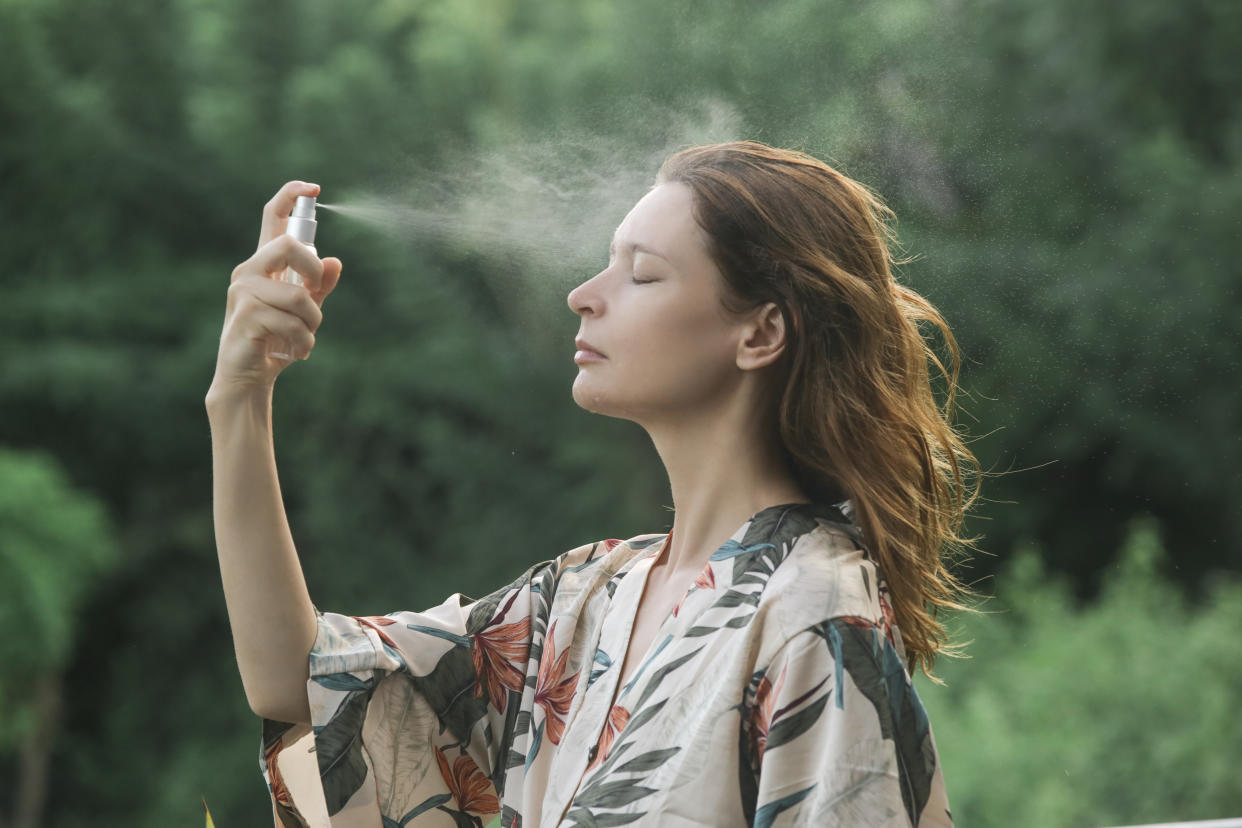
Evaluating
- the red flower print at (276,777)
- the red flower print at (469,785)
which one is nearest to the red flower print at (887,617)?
the red flower print at (469,785)

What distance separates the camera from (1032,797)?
3061 mm

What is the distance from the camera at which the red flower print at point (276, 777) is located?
99cm

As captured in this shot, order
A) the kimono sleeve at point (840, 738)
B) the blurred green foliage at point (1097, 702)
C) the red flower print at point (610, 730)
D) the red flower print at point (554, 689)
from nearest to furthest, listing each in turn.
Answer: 1. the kimono sleeve at point (840, 738)
2. the red flower print at point (610, 730)
3. the red flower print at point (554, 689)
4. the blurred green foliage at point (1097, 702)

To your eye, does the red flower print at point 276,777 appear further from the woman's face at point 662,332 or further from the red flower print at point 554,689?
the woman's face at point 662,332

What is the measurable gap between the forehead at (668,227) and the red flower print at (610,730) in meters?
0.32

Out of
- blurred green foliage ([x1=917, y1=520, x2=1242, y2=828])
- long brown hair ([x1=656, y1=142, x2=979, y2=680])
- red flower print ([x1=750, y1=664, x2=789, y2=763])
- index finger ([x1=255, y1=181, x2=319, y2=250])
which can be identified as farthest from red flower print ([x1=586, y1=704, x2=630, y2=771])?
blurred green foliage ([x1=917, y1=520, x2=1242, y2=828])

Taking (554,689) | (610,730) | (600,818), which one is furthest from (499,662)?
(600,818)

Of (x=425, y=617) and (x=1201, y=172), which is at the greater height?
(x=1201, y=172)

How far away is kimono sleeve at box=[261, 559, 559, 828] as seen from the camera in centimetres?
95

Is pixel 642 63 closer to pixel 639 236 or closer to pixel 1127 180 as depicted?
pixel 1127 180

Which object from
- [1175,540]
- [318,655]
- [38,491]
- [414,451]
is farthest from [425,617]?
[1175,540]

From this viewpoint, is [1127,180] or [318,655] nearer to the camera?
[318,655]

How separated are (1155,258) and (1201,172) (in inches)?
10.1

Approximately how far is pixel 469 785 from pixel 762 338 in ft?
1.48
